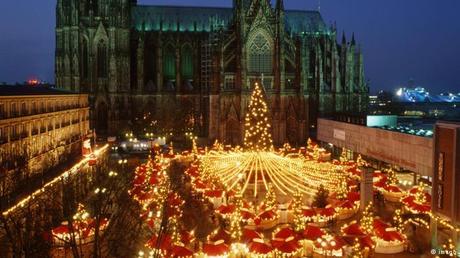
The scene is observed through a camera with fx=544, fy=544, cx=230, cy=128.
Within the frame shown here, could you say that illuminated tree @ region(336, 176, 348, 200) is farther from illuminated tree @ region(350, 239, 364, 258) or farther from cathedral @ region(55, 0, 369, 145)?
cathedral @ region(55, 0, 369, 145)

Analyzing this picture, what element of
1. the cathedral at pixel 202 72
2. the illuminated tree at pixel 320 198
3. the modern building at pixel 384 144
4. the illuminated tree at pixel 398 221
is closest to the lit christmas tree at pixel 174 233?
the illuminated tree at pixel 320 198

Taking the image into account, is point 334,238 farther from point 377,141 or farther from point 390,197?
point 377,141

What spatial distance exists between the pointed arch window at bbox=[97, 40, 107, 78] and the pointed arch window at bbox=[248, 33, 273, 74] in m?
22.6

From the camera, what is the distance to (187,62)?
9362cm

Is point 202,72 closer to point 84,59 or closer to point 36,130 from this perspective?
point 84,59

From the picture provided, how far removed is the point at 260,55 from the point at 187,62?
15.6 metres

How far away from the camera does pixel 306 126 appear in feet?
274

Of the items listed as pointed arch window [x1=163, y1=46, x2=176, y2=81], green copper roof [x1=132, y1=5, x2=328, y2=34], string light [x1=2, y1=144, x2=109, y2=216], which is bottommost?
string light [x1=2, y1=144, x2=109, y2=216]

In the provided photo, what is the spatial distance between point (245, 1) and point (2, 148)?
48.9m

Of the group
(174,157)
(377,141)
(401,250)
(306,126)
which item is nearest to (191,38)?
(306,126)

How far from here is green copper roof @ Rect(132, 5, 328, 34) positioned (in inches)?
3728

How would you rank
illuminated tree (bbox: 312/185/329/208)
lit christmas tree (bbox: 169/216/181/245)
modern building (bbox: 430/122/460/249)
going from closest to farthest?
lit christmas tree (bbox: 169/216/181/245) < modern building (bbox: 430/122/460/249) < illuminated tree (bbox: 312/185/329/208)

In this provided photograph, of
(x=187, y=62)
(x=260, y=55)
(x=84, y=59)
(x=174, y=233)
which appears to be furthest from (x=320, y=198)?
(x=187, y=62)

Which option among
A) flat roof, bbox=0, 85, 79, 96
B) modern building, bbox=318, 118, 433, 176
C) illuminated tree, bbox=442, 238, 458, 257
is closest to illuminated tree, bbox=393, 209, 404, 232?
illuminated tree, bbox=442, 238, 458, 257
